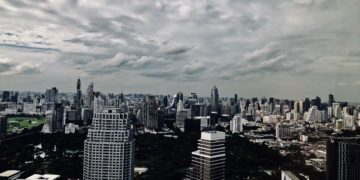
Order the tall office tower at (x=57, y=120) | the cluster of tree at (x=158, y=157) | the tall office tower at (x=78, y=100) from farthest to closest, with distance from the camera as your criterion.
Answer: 1. the tall office tower at (x=78, y=100)
2. the tall office tower at (x=57, y=120)
3. the cluster of tree at (x=158, y=157)

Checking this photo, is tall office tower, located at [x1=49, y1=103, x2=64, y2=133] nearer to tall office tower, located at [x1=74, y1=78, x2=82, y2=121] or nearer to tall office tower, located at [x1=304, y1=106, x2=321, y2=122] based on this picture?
tall office tower, located at [x1=74, y1=78, x2=82, y2=121]

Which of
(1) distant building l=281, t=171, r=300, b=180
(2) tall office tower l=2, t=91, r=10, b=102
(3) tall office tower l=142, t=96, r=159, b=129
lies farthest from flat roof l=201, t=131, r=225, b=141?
(2) tall office tower l=2, t=91, r=10, b=102

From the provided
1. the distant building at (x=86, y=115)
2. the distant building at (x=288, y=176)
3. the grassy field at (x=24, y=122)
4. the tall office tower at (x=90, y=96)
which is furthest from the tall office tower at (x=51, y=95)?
the distant building at (x=288, y=176)

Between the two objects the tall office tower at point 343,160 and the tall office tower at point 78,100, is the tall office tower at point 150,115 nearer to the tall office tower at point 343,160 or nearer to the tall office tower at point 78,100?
the tall office tower at point 78,100

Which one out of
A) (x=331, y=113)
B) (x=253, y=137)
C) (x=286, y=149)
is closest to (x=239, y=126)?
(x=253, y=137)

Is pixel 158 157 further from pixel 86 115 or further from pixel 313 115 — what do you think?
pixel 313 115

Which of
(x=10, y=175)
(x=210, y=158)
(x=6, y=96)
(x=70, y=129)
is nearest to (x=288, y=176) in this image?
(x=210, y=158)
